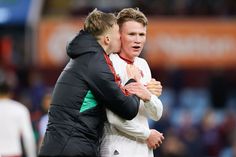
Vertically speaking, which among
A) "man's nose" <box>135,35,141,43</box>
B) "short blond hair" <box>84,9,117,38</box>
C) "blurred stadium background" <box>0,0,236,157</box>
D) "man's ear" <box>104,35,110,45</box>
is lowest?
"blurred stadium background" <box>0,0,236,157</box>

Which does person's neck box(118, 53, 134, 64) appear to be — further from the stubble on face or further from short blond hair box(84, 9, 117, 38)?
short blond hair box(84, 9, 117, 38)

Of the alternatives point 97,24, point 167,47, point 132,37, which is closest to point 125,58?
point 132,37

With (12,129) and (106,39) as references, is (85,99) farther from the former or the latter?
(12,129)

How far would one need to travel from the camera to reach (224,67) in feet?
72.9

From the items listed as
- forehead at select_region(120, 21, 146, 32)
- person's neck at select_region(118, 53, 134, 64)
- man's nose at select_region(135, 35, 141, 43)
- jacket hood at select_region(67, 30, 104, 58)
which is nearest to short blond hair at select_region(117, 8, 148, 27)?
forehead at select_region(120, 21, 146, 32)

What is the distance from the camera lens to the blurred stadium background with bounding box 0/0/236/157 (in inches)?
842

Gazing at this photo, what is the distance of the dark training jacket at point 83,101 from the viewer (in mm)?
7586

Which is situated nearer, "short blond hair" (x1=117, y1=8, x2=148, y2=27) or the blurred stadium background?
"short blond hair" (x1=117, y1=8, x2=148, y2=27)

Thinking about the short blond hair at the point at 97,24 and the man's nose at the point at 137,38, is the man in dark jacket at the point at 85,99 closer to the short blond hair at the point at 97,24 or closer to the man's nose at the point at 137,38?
the short blond hair at the point at 97,24

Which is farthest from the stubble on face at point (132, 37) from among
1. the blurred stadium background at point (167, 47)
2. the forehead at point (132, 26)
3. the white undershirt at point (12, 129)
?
the blurred stadium background at point (167, 47)

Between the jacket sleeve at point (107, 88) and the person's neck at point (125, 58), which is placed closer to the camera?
the jacket sleeve at point (107, 88)

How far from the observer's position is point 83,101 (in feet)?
25.1

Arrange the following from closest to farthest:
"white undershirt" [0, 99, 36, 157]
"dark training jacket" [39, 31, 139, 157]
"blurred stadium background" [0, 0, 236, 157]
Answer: "dark training jacket" [39, 31, 139, 157], "white undershirt" [0, 99, 36, 157], "blurred stadium background" [0, 0, 236, 157]

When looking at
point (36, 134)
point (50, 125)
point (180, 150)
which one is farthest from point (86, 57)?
point (180, 150)
